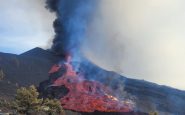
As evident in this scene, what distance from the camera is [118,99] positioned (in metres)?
129

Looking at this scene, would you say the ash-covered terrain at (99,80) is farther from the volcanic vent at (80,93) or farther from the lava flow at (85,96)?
the lava flow at (85,96)

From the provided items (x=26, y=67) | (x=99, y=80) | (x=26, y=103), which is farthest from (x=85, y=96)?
(x=26, y=103)

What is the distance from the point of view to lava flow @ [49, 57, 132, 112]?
373 feet

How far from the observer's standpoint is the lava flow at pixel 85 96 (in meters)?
114

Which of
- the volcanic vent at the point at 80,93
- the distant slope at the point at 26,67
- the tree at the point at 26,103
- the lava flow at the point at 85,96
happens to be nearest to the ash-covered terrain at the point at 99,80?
the distant slope at the point at 26,67

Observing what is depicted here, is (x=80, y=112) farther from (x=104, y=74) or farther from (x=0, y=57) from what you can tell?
(x=0, y=57)

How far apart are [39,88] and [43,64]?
2489cm

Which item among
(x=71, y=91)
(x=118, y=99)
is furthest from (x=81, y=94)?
(x=118, y=99)

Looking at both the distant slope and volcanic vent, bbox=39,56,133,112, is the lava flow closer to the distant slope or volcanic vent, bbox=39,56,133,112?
volcanic vent, bbox=39,56,133,112

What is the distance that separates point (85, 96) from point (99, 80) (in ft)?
77.3

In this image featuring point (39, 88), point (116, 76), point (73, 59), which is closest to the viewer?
point (39, 88)

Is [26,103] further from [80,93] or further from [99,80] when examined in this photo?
[99,80]

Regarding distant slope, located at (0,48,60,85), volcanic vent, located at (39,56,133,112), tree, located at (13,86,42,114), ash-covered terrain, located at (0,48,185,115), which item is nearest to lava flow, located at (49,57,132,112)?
volcanic vent, located at (39,56,133,112)

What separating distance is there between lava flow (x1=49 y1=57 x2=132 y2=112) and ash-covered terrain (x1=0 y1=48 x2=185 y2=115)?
915 centimetres
